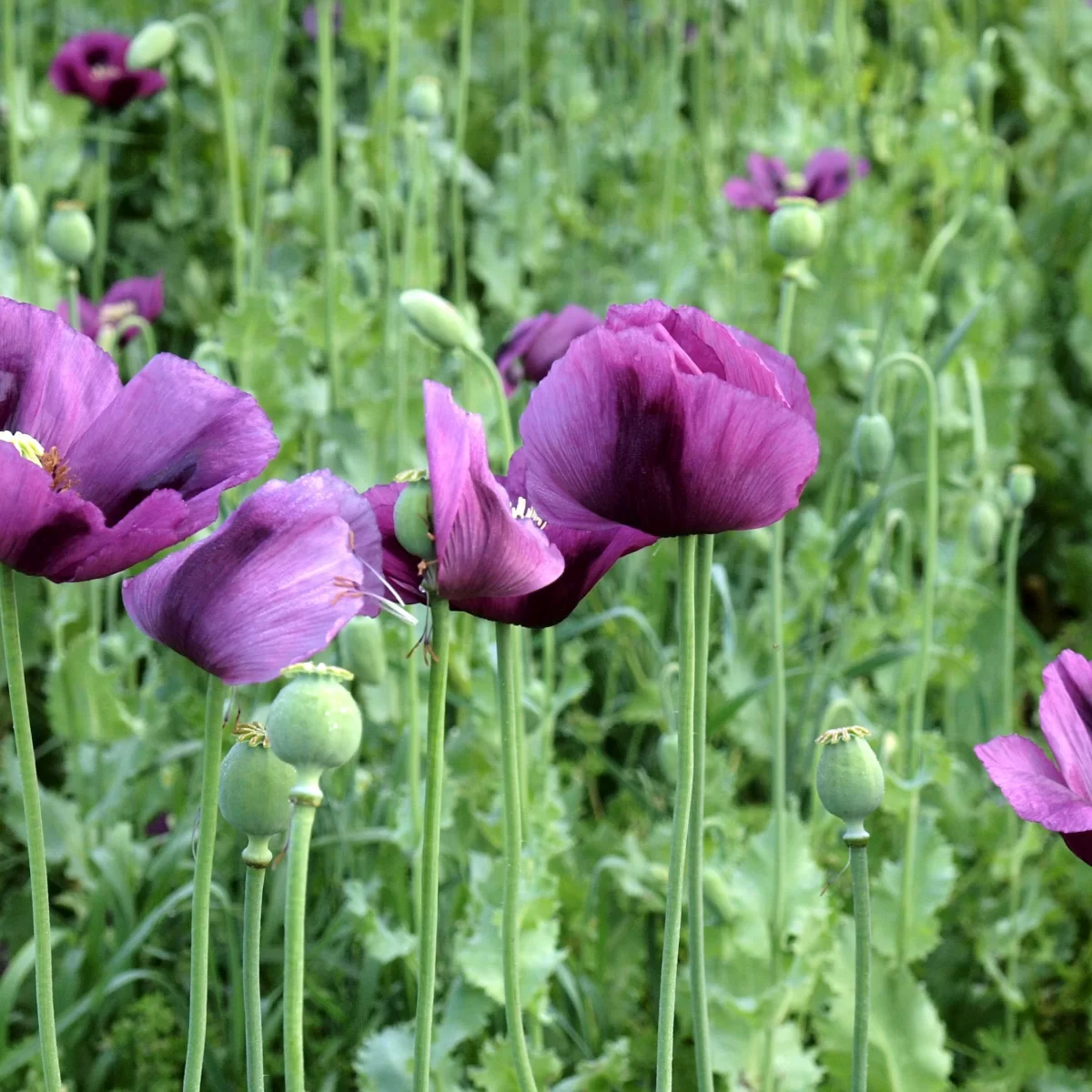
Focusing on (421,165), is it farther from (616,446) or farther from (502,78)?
(502,78)

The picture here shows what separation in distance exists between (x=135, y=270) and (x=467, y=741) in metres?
1.66

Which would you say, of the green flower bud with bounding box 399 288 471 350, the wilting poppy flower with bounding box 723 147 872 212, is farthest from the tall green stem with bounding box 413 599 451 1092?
the wilting poppy flower with bounding box 723 147 872 212

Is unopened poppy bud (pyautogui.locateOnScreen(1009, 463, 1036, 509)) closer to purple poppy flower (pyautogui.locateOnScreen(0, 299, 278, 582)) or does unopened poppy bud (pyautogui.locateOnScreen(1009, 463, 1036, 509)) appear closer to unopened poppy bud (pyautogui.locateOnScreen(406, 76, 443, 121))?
unopened poppy bud (pyautogui.locateOnScreen(406, 76, 443, 121))

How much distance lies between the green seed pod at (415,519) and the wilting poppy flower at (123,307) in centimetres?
131

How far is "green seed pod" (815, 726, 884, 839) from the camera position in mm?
714

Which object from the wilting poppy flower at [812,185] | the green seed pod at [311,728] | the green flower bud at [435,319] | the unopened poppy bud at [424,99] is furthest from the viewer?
the wilting poppy flower at [812,185]

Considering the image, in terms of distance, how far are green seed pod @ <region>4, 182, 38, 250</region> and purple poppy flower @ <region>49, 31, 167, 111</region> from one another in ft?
3.29

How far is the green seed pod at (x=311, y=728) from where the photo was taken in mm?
597

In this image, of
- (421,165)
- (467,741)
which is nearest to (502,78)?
(421,165)

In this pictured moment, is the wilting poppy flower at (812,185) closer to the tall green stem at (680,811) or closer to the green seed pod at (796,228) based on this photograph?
the green seed pod at (796,228)

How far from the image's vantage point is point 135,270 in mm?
2885

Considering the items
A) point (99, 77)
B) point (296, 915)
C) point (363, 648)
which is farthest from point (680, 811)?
point (99, 77)

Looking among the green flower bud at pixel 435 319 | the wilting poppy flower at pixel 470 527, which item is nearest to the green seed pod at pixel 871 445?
the green flower bud at pixel 435 319

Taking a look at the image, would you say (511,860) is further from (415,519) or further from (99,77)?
(99,77)
